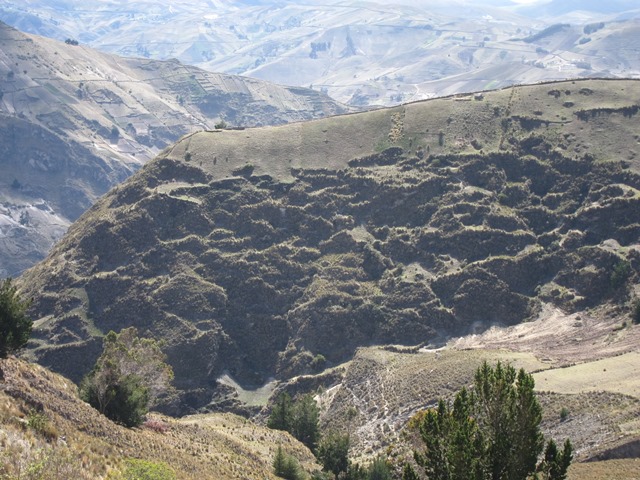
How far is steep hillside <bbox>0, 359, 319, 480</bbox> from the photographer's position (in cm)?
3938

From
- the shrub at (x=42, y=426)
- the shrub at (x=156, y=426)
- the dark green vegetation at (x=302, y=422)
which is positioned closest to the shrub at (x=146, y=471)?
the shrub at (x=42, y=426)

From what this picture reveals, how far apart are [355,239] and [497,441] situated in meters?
100.0

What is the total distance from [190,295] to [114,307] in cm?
1575

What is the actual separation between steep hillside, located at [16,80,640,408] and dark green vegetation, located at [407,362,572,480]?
7740cm

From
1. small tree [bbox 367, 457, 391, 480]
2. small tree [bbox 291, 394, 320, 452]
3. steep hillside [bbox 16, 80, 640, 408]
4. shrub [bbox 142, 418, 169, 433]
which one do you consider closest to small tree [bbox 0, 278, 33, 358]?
shrub [bbox 142, 418, 169, 433]

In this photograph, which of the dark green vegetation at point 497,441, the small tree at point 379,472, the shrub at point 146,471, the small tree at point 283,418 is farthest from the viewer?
the small tree at point 283,418

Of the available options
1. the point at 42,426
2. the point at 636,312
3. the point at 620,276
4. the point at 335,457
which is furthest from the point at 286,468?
the point at 620,276

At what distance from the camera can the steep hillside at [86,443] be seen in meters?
39.4

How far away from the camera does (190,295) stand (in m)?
130

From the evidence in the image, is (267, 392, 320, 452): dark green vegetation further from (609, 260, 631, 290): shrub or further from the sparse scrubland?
(609, 260, 631, 290): shrub

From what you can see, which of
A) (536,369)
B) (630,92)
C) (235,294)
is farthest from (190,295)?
(630,92)

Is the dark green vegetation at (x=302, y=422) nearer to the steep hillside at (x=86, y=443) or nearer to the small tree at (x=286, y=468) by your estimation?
the steep hillside at (x=86, y=443)

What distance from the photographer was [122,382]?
65438mm

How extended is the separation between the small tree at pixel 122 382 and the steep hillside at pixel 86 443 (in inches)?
108
